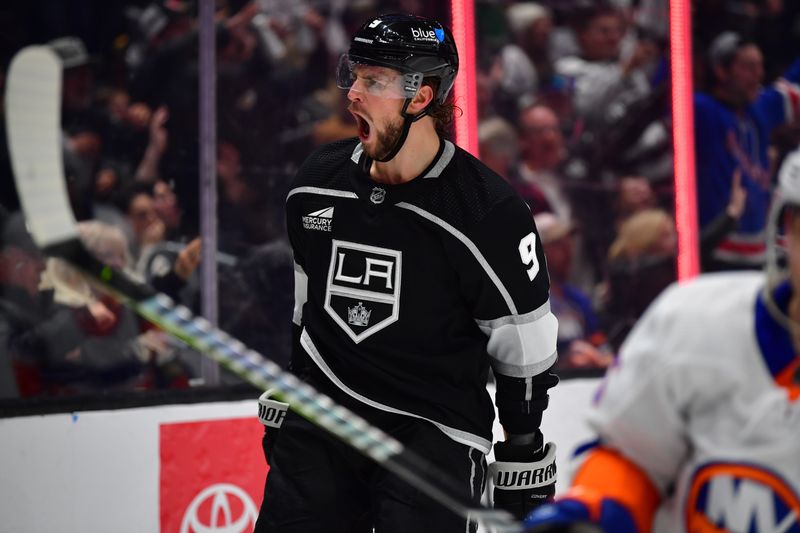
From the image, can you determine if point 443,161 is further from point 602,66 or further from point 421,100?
point 602,66

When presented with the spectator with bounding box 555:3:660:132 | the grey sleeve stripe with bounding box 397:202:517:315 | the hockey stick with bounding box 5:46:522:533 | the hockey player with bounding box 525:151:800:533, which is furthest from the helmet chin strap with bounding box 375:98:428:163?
the spectator with bounding box 555:3:660:132

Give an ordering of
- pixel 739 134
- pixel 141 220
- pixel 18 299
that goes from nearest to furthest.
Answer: pixel 18 299
pixel 141 220
pixel 739 134

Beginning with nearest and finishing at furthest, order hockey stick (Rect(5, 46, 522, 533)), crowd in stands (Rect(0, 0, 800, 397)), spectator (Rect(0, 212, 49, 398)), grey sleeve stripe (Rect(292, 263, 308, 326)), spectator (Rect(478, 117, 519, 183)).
→ 1. hockey stick (Rect(5, 46, 522, 533))
2. grey sleeve stripe (Rect(292, 263, 308, 326))
3. spectator (Rect(0, 212, 49, 398))
4. crowd in stands (Rect(0, 0, 800, 397))
5. spectator (Rect(478, 117, 519, 183))

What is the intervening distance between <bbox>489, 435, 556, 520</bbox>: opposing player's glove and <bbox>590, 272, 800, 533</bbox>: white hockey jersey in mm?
696

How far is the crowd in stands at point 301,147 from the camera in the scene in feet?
10.8

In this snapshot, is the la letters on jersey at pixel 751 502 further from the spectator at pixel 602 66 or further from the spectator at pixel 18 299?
the spectator at pixel 602 66

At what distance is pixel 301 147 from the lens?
3.71 m

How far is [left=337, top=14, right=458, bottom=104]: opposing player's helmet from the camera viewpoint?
204 cm

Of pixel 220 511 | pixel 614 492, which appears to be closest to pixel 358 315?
pixel 614 492

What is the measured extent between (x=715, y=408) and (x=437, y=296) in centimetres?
71

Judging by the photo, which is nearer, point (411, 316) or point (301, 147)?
point (411, 316)

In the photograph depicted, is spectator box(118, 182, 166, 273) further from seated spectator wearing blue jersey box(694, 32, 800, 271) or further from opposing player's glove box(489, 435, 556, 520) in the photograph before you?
seated spectator wearing blue jersey box(694, 32, 800, 271)

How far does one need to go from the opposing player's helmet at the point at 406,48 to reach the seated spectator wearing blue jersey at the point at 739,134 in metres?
2.64

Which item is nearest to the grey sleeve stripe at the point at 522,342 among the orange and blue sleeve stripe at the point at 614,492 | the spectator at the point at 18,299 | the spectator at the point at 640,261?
the orange and blue sleeve stripe at the point at 614,492
